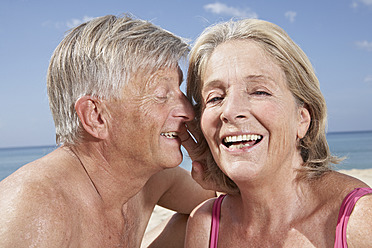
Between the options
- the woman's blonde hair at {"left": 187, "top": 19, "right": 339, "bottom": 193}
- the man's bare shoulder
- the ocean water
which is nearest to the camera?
the man's bare shoulder

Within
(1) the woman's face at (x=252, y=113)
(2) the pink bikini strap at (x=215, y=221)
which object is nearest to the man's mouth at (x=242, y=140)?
(1) the woman's face at (x=252, y=113)

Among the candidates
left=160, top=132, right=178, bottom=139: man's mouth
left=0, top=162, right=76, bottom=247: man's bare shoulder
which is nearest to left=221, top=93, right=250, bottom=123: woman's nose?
left=160, top=132, right=178, bottom=139: man's mouth

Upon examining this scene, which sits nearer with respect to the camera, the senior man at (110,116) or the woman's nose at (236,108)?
the woman's nose at (236,108)

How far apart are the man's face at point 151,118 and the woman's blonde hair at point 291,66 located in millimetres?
215

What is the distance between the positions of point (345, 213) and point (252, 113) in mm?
787

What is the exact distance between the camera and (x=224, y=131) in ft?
7.50

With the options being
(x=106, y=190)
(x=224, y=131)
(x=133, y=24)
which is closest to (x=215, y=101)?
(x=224, y=131)

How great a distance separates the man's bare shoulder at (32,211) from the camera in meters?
1.98

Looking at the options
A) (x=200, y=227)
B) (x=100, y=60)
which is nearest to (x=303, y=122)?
(x=200, y=227)

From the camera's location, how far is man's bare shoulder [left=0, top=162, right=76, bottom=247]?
1.98m

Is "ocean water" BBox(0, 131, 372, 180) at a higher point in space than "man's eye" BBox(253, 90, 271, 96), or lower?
lower

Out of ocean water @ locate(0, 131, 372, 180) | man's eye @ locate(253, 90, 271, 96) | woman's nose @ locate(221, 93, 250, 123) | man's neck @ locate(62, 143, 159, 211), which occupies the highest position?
man's eye @ locate(253, 90, 271, 96)

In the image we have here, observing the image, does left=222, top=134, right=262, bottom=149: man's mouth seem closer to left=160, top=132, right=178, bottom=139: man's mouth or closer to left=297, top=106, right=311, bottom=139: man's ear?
left=297, top=106, right=311, bottom=139: man's ear

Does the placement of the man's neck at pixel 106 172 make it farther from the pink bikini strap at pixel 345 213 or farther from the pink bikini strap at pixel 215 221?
the pink bikini strap at pixel 345 213
